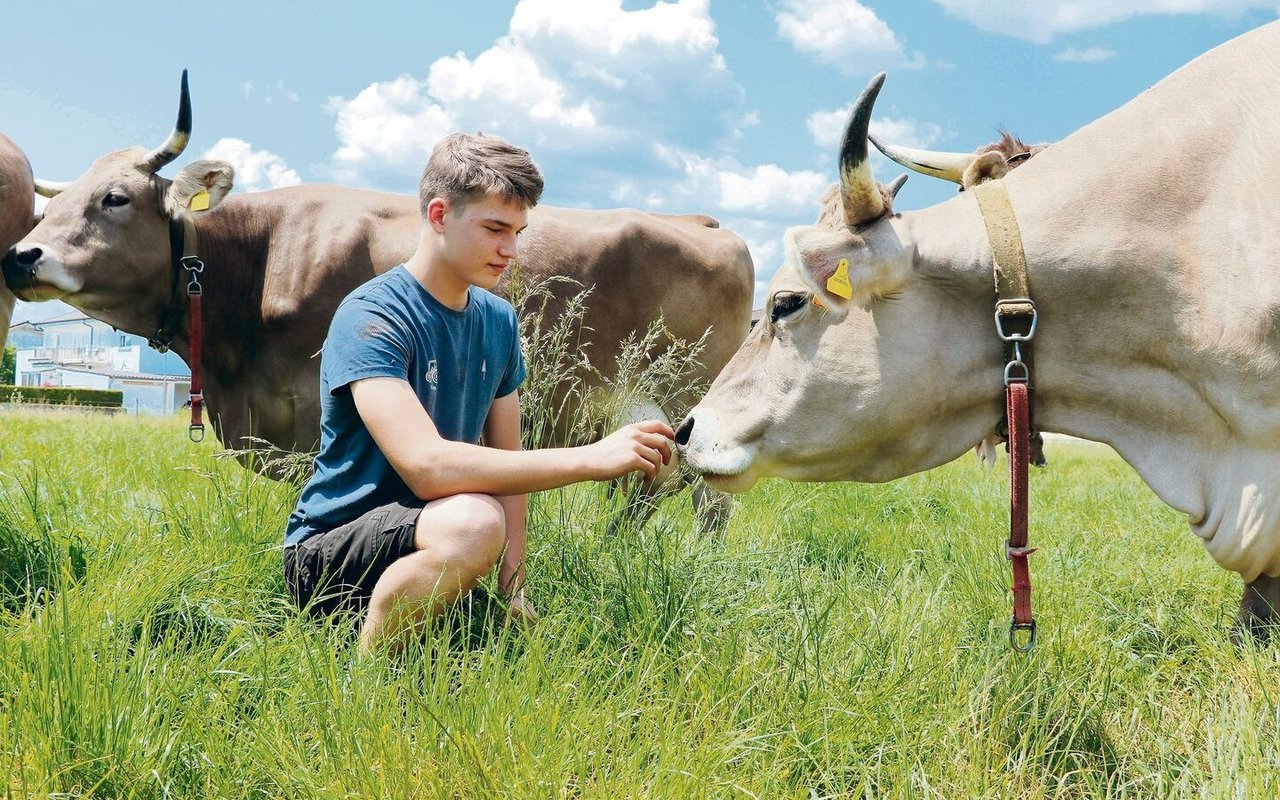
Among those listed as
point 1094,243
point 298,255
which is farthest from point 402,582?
point 298,255

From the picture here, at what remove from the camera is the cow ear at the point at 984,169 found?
3605 mm

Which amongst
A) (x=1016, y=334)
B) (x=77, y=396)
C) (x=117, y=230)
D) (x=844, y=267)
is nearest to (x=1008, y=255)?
(x=1016, y=334)

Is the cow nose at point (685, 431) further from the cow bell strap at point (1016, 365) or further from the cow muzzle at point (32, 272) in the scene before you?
the cow muzzle at point (32, 272)

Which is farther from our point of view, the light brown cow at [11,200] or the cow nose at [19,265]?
the light brown cow at [11,200]

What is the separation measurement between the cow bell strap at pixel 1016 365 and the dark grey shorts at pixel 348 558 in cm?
164

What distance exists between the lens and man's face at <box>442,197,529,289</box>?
292cm

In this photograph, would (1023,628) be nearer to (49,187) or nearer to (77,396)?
(49,187)

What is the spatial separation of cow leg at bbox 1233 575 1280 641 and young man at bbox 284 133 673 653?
1.97 metres

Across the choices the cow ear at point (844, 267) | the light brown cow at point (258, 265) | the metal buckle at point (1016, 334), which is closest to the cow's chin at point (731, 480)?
the cow ear at point (844, 267)

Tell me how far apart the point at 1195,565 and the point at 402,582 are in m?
3.49

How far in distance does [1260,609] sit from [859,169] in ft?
6.48

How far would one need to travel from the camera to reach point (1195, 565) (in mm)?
4379

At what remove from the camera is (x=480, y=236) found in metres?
2.92

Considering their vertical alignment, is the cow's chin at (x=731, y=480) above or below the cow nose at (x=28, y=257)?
below
